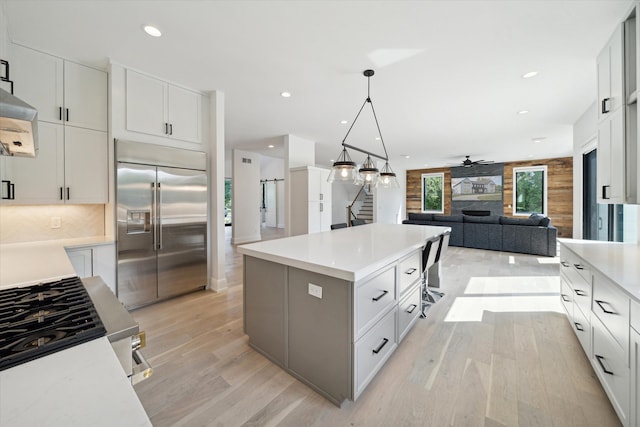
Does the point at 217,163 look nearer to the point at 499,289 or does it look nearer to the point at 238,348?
the point at 238,348

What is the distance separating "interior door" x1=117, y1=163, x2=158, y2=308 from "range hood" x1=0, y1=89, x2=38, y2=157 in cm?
165

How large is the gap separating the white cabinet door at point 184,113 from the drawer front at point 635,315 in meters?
4.05

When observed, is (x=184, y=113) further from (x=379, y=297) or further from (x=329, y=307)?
(x=379, y=297)

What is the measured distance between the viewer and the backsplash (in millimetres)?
2531

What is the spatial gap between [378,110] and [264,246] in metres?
3.03

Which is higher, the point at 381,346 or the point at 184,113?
the point at 184,113

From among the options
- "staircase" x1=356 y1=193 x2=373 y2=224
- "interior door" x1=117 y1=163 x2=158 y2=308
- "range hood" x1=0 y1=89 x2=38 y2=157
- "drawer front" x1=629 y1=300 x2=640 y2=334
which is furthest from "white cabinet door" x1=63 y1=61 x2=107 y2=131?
"staircase" x1=356 y1=193 x2=373 y2=224

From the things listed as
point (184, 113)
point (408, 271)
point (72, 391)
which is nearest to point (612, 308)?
point (408, 271)

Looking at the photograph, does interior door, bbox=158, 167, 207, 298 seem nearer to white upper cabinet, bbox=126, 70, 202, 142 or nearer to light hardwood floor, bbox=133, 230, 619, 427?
light hardwood floor, bbox=133, 230, 619, 427

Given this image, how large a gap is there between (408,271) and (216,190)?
2.60 metres

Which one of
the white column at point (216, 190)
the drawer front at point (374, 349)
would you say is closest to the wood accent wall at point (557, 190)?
the drawer front at point (374, 349)

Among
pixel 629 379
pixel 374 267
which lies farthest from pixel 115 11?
pixel 629 379

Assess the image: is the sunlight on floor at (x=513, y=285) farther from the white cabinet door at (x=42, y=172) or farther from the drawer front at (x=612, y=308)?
the white cabinet door at (x=42, y=172)

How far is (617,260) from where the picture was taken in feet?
6.08
